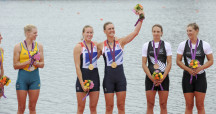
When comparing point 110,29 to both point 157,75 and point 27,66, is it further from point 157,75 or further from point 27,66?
point 27,66

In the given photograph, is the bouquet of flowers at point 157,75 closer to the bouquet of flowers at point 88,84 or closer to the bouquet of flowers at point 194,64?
the bouquet of flowers at point 194,64

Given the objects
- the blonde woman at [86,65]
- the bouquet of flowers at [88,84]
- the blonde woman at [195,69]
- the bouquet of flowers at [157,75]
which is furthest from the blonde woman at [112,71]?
the blonde woman at [195,69]

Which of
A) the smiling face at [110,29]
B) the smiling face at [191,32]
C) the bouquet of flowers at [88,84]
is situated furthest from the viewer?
the smiling face at [191,32]

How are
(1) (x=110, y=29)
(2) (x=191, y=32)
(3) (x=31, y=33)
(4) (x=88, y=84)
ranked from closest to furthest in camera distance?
(4) (x=88, y=84), (3) (x=31, y=33), (1) (x=110, y=29), (2) (x=191, y=32)

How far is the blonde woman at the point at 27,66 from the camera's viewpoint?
337 inches

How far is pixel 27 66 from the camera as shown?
870 centimetres

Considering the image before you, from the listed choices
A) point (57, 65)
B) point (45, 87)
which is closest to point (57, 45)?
point (57, 65)

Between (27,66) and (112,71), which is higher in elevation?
(27,66)

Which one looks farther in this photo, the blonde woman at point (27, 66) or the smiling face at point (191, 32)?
the smiling face at point (191, 32)

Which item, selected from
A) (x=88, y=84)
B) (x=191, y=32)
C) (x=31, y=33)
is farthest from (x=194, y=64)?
(x=31, y=33)

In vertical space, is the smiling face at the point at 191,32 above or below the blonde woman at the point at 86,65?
above

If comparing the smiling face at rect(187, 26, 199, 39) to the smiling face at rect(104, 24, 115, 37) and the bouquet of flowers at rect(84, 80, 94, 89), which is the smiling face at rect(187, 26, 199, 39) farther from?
the bouquet of flowers at rect(84, 80, 94, 89)

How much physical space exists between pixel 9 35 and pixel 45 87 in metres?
17.9

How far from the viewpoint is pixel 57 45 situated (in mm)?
25922
